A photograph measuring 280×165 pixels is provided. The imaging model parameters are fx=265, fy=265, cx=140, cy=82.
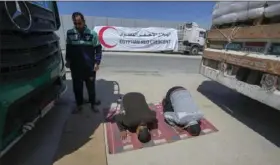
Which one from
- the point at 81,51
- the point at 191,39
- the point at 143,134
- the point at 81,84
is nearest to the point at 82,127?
the point at 81,84

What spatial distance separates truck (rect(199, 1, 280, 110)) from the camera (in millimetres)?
3611

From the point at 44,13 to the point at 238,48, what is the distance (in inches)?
126

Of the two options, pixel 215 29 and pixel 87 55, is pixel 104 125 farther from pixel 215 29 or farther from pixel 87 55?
pixel 215 29

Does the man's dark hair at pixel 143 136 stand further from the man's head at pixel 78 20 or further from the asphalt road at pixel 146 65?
the asphalt road at pixel 146 65

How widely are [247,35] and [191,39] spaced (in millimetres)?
18108

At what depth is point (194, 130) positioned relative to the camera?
12.6 feet

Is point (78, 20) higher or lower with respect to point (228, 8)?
lower

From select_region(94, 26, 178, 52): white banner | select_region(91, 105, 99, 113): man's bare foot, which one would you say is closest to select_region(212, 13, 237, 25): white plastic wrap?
select_region(91, 105, 99, 113): man's bare foot

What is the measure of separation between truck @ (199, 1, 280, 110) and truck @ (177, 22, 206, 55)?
1650 centimetres

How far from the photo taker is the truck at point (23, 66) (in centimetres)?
231

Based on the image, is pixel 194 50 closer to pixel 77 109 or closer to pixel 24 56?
pixel 77 109

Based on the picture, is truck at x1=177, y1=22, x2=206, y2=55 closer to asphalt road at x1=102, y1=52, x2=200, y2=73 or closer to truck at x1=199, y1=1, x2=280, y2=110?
asphalt road at x1=102, y1=52, x2=200, y2=73

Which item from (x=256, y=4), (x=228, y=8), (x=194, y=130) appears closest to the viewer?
(x=194, y=130)

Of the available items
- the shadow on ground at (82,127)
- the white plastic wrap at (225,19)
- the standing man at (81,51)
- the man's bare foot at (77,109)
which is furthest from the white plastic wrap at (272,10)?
the man's bare foot at (77,109)
